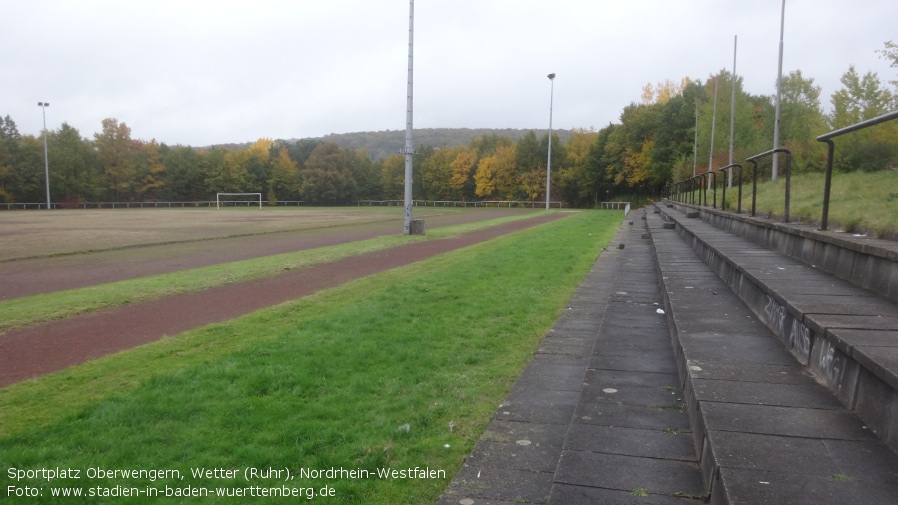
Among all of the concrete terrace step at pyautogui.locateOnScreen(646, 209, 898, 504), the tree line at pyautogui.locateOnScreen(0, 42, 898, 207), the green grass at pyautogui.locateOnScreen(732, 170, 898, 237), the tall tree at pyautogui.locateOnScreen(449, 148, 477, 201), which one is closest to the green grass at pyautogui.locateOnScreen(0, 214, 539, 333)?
the concrete terrace step at pyautogui.locateOnScreen(646, 209, 898, 504)

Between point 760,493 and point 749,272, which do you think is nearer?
point 760,493

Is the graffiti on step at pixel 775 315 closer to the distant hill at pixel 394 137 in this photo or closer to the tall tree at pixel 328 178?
the tall tree at pixel 328 178

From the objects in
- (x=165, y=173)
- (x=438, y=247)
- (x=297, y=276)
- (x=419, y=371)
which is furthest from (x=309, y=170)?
(x=419, y=371)

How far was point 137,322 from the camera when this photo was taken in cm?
820

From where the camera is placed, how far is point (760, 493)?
2.34 meters

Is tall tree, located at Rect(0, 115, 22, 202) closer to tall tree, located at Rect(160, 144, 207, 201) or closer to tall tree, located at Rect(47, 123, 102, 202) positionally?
tall tree, located at Rect(47, 123, 102, 202)

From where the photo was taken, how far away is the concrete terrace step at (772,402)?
7.97 feet

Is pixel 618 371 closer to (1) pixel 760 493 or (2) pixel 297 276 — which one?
(1) pixel 760 493

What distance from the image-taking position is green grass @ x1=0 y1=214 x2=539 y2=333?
8695 mm

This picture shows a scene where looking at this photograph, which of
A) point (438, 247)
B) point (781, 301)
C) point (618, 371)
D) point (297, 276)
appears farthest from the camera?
point (438, 247)

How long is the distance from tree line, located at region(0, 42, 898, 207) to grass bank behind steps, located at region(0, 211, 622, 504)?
36637mm

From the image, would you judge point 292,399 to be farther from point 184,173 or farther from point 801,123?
point 184,173

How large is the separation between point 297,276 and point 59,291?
4222 mm

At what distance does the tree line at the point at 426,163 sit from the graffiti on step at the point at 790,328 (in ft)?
122
